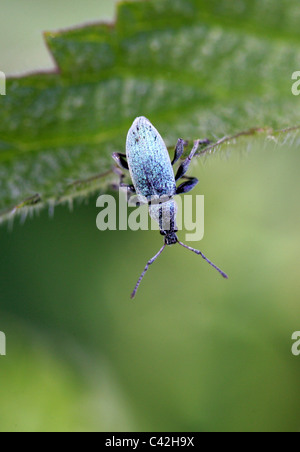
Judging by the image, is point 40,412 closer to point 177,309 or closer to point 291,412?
point 177,309

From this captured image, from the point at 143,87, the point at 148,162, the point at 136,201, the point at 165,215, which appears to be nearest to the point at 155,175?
the point at 148,162

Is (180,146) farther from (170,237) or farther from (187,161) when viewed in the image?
(170,237)

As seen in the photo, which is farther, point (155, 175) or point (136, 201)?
point (136, 201)

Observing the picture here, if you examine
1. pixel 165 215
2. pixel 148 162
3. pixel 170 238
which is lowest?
pixel 170 238

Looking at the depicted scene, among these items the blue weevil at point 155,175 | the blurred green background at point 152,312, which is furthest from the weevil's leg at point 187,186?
the blurred green background at point 152,312

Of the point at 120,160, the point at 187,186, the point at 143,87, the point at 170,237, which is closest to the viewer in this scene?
→ the point at 143,87
